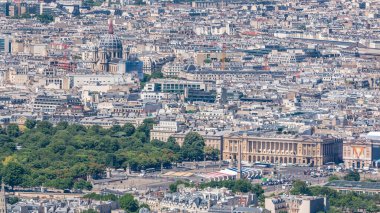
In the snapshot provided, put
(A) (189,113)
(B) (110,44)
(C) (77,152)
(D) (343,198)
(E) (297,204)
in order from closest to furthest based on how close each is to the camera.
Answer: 1. (E) (297,204)
2. (D) (343,198)
3. (C) (77,152)
4. (A) (189,113)
5. (B) (110,44)

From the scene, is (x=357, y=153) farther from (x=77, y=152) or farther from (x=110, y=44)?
(x=110, y=44)

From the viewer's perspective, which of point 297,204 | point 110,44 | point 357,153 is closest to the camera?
point 297,204

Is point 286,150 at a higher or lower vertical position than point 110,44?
lower

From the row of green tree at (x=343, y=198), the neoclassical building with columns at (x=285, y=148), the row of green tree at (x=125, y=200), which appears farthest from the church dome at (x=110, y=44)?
the row of green tree at (x=125, y=200)

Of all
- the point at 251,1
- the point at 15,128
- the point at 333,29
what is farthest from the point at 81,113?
the point at 251,1

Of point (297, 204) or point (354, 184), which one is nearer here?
point (297, 204)

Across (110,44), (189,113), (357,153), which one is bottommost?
(357,153)

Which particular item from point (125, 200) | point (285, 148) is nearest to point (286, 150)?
point (285, 148)

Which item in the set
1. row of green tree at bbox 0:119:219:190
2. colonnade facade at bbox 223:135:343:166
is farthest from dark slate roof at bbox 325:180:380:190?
colonnade facade at bbox 223:135:343:166
